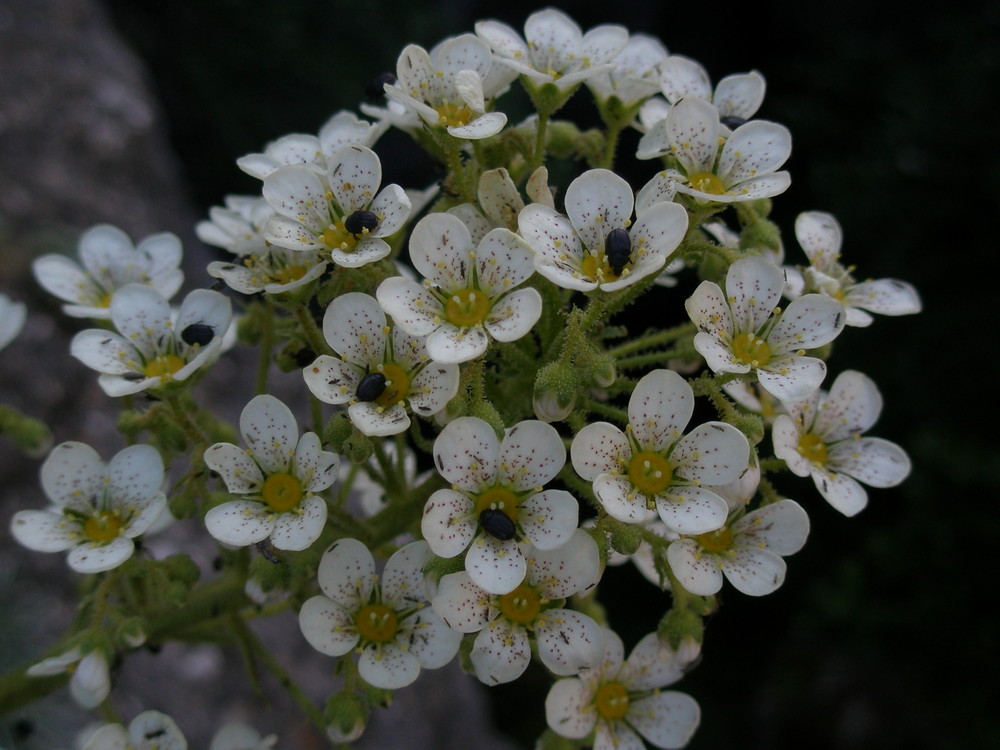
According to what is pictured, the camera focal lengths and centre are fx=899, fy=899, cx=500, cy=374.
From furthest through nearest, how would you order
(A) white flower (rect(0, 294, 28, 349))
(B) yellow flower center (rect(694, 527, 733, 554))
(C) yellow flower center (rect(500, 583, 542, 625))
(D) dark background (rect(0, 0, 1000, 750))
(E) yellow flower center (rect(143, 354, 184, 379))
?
(D) dark background (rect(0, 0, 1000, 750)), (A) white flower (rect(0, 294, 28, 349)), (E) yellow flower center (rect(143, 354, 184, 379)), (B) yellow flower center (rect(694, 527, 733, 554)), (C) yellow flower center (rect(500, 583, 542, 625))

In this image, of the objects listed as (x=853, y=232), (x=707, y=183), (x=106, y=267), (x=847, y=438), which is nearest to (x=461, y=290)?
(x=707, y=183)

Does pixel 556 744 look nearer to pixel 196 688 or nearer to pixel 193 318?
pixel 193 318

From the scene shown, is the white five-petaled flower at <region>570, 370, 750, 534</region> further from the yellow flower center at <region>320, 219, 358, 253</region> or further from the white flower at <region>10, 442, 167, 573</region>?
the white flower at <region>10, 442, 167, 573</region>

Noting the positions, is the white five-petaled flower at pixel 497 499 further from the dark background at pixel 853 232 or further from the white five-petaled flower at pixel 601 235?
the dark background at pixel 853 232

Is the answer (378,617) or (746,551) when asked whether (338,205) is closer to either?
(378,617)

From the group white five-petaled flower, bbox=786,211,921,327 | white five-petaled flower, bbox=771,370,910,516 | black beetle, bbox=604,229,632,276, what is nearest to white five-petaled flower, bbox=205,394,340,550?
black beetle, bbox=604,229,632,276

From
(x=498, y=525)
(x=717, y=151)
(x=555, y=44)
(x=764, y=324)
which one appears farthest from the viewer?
(x=555, y=44)
